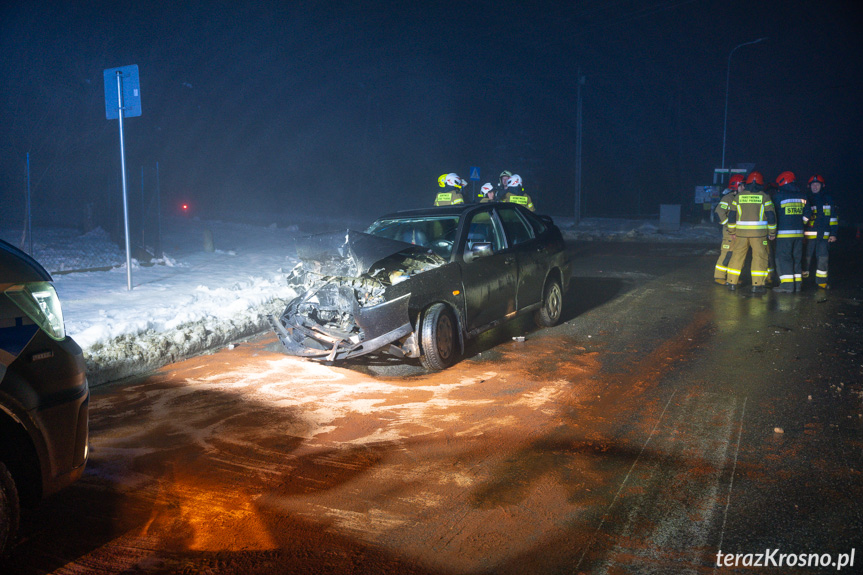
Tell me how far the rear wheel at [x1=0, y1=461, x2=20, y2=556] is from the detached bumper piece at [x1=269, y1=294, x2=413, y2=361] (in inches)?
132

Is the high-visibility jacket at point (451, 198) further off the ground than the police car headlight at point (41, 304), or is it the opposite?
the high-visibility jacket at point (451, 198)

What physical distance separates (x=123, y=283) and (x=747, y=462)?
9.82 metres

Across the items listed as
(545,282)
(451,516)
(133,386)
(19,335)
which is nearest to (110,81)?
(133,386)

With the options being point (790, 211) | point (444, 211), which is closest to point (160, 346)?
point (444, 211)

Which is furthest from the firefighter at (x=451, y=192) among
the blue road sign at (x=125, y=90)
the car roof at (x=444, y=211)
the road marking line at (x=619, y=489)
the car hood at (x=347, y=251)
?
the road marking line at (x=619, y=489)

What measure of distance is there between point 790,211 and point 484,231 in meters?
6.39

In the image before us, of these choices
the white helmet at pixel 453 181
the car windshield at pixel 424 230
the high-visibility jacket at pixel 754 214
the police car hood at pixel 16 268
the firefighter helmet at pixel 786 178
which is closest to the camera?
the police car hood at pixel 16 268

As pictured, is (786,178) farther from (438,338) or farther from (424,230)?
(438,338)

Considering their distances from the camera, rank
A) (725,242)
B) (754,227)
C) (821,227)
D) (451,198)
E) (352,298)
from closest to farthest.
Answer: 1. (352,298)
2. (754,227)
3. (821,227)
4. (725,242)
5. (451,198)

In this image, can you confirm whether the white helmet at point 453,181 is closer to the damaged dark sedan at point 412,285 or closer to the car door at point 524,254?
the car door at point 524,254

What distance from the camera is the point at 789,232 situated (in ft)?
34.4

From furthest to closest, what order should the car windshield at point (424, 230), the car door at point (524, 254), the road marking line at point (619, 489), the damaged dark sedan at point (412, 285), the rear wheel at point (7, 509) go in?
the car door at point (524, 254)
the car windshield at point (424, 230)
the damaged dark sedan at point (412, 285)
the road marking line at point (619, 489)
the rear wheel at point (7, 509)

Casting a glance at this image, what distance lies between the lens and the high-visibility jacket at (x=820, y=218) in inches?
427

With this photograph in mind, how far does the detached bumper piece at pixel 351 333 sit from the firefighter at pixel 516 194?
6.42 metres
